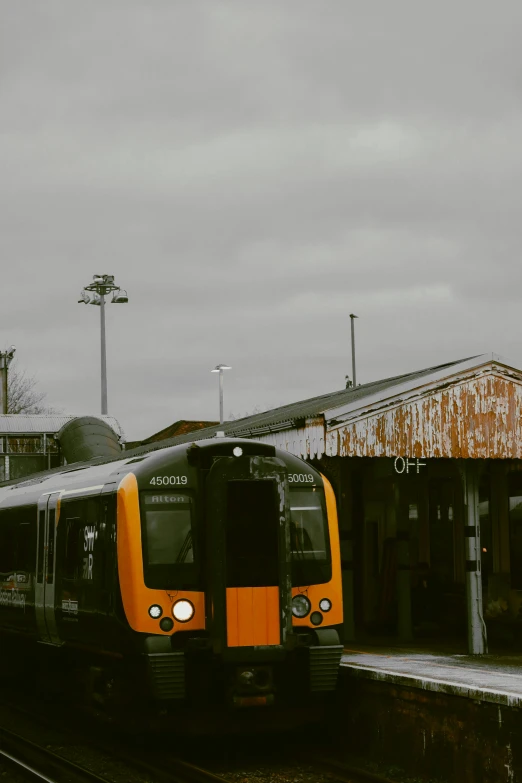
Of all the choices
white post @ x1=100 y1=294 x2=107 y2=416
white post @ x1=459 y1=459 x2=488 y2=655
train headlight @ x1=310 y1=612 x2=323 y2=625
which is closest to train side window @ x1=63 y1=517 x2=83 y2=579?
train headlight @ x1=310 y1=612 x2=323 y2=625

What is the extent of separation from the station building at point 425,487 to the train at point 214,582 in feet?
12.6

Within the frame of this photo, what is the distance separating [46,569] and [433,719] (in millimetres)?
5452

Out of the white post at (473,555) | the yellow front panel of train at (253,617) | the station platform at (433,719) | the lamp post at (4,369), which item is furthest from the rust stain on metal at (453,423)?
the lamp post at (4,369)

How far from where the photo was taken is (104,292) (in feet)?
131

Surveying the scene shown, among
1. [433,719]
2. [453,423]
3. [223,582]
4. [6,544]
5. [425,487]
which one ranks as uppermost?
[453,423]

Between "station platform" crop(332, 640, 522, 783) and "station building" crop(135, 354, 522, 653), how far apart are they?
345cm

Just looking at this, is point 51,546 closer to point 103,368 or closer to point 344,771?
point 344,771

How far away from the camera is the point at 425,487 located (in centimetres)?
2156

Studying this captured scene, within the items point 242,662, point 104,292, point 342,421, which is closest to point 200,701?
point 242,662

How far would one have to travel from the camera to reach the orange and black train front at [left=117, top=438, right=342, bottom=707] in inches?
410

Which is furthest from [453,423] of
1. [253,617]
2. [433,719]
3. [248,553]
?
[433,719]

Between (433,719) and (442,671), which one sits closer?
(433,719)

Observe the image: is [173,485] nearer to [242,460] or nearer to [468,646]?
[242,460]

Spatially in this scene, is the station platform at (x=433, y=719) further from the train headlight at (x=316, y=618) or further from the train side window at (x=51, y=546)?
the train side window at (x=51, y=546)
